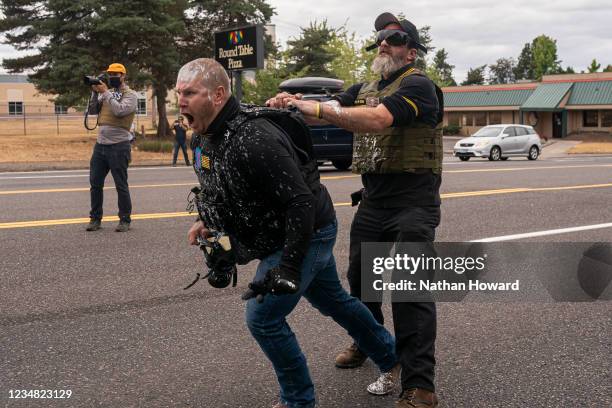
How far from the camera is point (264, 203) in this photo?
2.92 meters

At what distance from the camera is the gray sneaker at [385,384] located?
11.8 feet

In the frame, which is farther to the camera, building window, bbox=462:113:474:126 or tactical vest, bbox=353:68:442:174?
building window, bbox=462:113:474:126

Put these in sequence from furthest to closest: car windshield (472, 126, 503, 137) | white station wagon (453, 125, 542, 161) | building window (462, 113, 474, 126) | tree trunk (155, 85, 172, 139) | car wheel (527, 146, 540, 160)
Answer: building window (462, 113, 474, 126)
tree trunk (155, 85, 172, 139)
car wheel (527, 146, 540, 160)
car windshield (472, 126, 503, 137)
white station wagon (453, 125, 542, 161)

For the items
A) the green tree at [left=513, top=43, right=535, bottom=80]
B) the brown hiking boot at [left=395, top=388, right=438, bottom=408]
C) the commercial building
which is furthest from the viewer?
the green tree at [left=513, top=43, right=535, bottom=80]

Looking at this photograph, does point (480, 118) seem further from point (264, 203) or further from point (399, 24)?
point (264, 203)

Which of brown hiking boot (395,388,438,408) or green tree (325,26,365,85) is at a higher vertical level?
green tree (325,26,365,85)

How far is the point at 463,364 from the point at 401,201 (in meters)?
1.12

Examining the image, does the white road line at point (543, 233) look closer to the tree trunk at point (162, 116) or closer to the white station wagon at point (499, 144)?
the white station wagon at point (499, 144)

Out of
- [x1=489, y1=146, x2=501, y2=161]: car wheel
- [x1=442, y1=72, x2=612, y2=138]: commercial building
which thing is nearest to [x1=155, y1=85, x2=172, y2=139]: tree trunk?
[x1=489, y1=146, x2=501, y2=161]: car wheel

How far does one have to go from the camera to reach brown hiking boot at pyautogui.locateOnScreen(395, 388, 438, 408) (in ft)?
10.7

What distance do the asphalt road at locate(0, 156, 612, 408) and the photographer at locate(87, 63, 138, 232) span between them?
0.60 metres

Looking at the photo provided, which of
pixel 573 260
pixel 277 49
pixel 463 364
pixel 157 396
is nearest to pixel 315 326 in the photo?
pixel 463 364

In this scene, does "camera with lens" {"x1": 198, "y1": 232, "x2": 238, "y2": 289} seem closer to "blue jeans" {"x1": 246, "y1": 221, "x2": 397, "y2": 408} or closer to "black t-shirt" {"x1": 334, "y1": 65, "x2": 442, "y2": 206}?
"blue jeans" {"x1": 246, "y1": 221, "x2": 397, "y2": 408}

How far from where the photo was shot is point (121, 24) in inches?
1171
